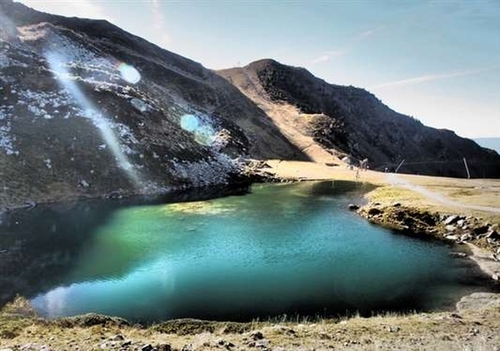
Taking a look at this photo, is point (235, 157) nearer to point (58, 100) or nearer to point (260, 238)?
point (58, 100)

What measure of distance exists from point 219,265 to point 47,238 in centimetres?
2487

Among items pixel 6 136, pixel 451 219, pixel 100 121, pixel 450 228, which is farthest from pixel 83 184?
pixel 451 219

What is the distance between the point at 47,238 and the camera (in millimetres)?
59031

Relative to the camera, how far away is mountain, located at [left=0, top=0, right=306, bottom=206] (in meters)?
84.4

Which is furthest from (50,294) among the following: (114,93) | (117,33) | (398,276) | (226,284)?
(117,33)

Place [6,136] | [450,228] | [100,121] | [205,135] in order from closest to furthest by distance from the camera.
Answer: [450,228]
[6,136]
[100,121]
[205,135]

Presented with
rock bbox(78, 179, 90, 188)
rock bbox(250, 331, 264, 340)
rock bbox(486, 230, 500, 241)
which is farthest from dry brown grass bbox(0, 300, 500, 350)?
rock bbox(78, 179, 90, 188)

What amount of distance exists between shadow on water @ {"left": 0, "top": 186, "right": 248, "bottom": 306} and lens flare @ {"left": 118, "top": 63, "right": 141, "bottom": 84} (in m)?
60.7

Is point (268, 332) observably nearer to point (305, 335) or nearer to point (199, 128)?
point (305, 335)

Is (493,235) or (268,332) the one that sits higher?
(493,235)

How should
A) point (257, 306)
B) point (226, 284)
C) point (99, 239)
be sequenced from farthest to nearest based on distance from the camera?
point (99, 239) < point (226, 284) < point (257, 306)

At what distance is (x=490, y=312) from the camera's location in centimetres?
3606

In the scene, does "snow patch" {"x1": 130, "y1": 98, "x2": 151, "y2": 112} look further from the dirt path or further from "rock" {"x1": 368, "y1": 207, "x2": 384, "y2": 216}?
the dirt path

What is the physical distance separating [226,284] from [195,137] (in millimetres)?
89793
